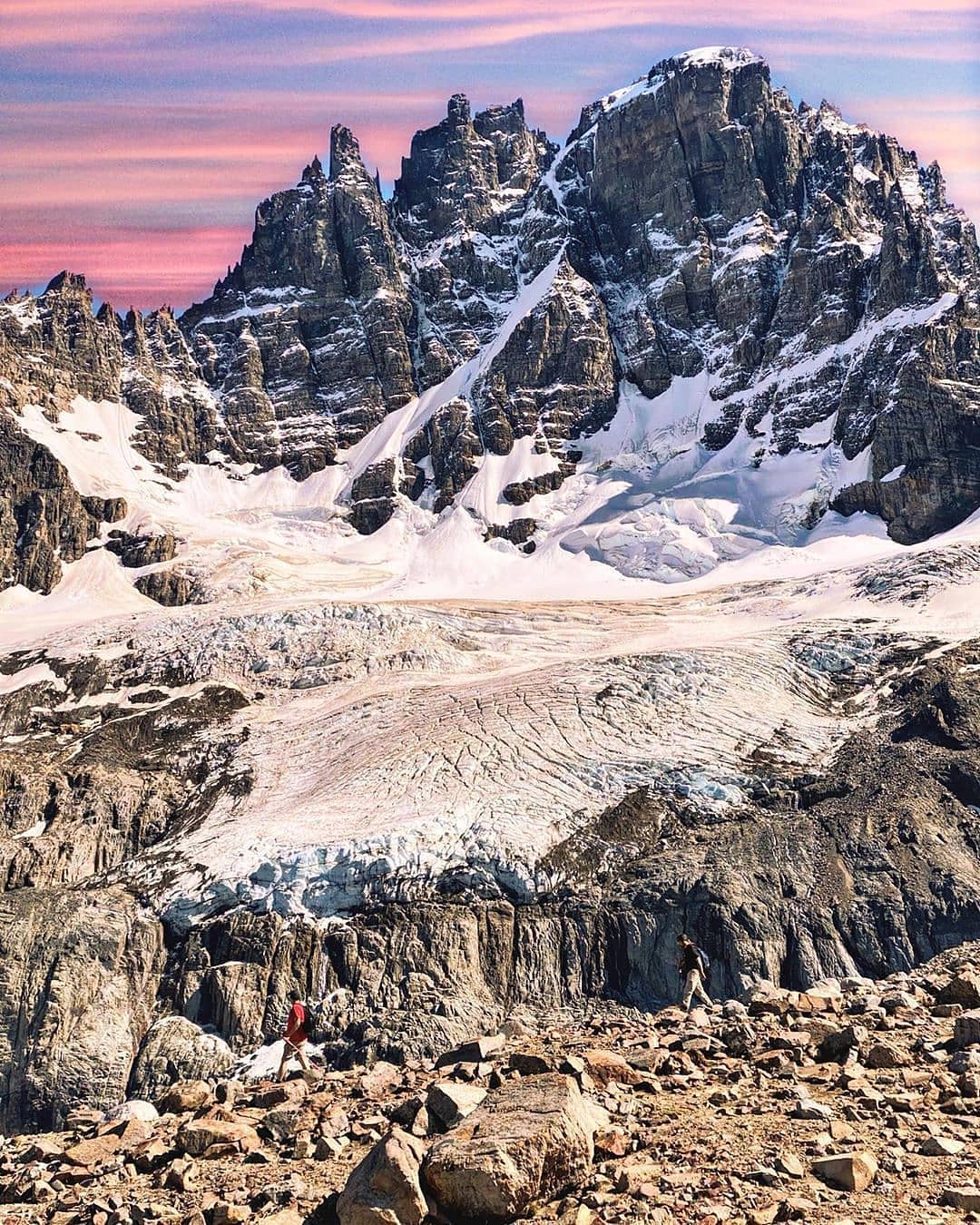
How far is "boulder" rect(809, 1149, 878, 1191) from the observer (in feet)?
55.7

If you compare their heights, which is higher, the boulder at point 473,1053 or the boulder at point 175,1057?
the boulder at point 473,1053

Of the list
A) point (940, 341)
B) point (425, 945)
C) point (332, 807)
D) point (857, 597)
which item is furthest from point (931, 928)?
point (940, 341)

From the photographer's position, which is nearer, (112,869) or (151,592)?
(112,869)

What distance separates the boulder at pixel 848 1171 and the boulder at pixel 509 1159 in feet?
10.8

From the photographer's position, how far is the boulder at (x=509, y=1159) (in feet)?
57.6

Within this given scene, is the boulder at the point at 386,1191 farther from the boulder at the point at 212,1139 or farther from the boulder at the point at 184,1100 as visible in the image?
the boulder at the point at 184,1100

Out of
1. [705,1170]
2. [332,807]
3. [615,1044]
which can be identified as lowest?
[332,807]

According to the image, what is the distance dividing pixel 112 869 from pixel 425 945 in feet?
80.0

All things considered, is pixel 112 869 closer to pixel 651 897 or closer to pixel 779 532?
pixel 651 897

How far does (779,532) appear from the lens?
646 ft

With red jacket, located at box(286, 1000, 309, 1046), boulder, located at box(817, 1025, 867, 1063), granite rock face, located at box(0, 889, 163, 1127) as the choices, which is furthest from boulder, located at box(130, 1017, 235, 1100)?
boulder, located at box(817, 1025, 867, 1063)

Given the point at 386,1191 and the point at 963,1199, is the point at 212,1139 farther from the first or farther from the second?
the point at 963,1199

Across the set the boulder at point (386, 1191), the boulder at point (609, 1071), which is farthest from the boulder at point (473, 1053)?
the boulder at point (386, 1191)

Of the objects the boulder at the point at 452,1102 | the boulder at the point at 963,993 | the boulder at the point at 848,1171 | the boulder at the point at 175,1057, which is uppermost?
the boulder at the point at 848,1171
